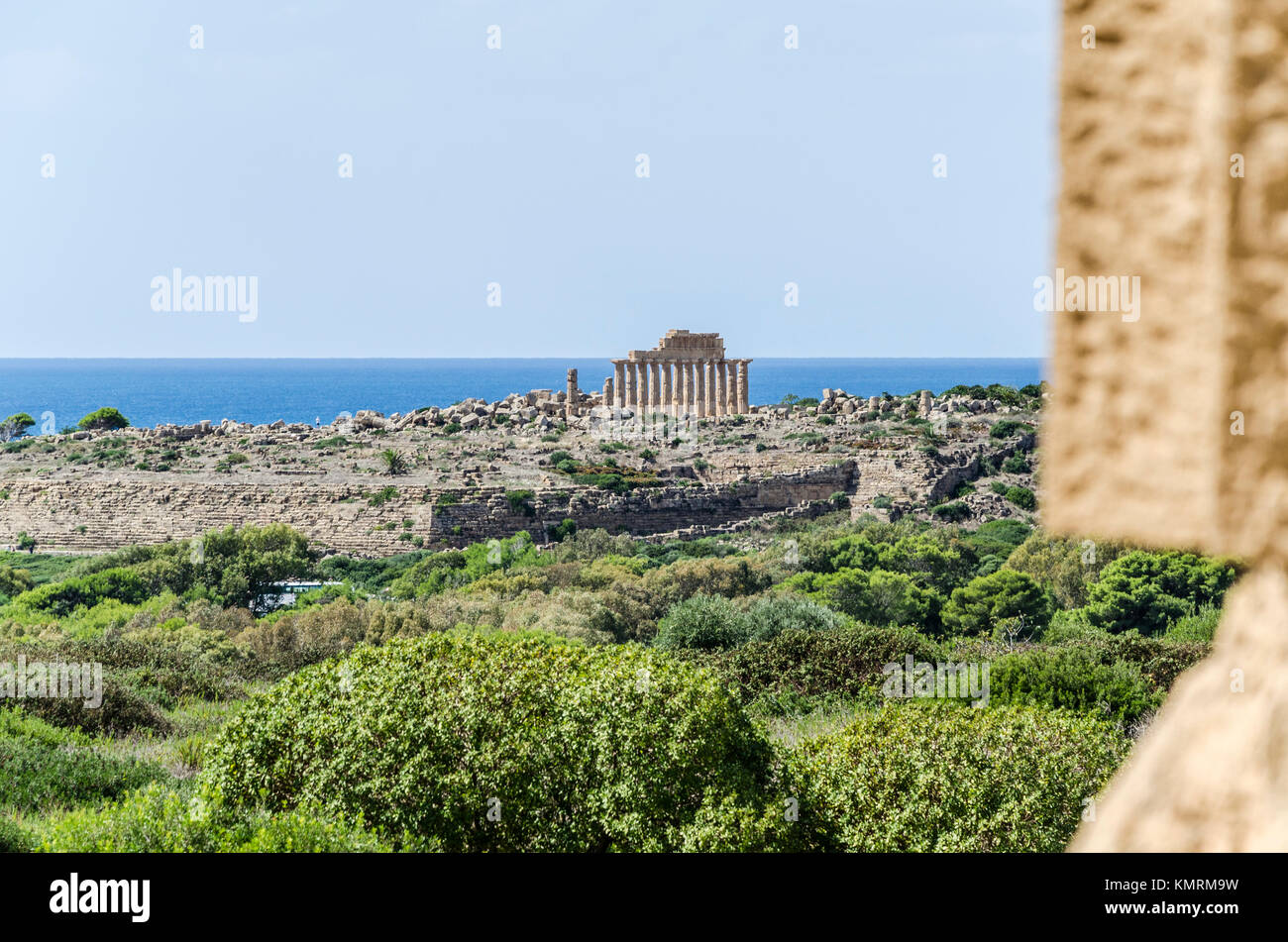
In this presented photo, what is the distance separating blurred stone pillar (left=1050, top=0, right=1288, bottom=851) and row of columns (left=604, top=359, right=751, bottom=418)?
49886mm

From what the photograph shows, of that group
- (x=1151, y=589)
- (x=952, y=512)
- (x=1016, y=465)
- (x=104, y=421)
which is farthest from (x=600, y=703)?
(x=104, y=421)

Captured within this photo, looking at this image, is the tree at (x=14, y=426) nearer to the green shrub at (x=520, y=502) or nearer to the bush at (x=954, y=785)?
the green shrub at (x=520, y=502)

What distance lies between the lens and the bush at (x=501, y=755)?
7.58m

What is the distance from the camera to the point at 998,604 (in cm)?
1955

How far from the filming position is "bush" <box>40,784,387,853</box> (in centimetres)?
638

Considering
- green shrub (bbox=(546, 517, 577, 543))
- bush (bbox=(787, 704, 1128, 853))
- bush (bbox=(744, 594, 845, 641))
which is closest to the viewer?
bush (bbox=(787, 704, 1128, 853))

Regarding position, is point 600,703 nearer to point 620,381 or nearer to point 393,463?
point 393,463

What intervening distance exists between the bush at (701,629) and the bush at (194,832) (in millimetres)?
9513

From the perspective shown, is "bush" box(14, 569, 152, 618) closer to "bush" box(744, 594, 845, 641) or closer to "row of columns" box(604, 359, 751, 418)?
"bush" box(744, 594, 845, 641)

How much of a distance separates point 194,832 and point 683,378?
46.4 m

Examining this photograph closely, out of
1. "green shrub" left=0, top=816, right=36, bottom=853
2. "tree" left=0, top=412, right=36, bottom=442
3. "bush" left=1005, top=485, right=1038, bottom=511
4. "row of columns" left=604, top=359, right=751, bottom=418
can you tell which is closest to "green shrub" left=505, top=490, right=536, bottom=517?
"bush" left=1005, top=485, right=1038, bottom=511

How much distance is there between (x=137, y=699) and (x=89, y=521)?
67.3ft
